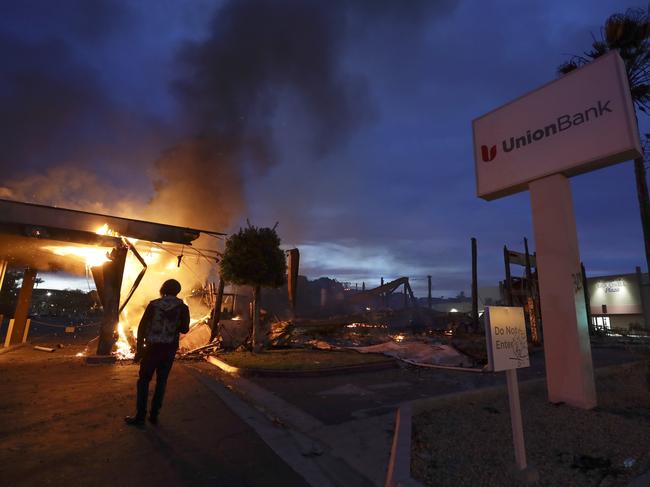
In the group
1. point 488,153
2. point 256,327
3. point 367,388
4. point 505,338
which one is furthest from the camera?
point 256,327

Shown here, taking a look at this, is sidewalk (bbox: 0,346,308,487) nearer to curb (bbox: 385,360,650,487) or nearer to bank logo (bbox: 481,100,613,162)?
curb (bbox: 385,360,650,487)

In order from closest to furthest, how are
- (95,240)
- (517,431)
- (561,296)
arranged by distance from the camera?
1. (517,431)
2. (561,296)
3. (95,240)

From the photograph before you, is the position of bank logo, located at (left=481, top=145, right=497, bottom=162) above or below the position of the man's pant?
above

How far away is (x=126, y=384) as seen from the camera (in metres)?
6.73

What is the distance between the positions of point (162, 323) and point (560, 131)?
6776 millimetres

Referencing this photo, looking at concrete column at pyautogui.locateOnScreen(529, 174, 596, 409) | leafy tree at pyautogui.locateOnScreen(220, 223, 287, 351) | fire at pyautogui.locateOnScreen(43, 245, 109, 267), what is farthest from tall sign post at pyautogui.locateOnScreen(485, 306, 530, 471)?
fire at pyautogui.locateOnScreen(43, 245, 109, 267)

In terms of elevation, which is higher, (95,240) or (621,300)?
(95,240)

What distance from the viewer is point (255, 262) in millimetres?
10984

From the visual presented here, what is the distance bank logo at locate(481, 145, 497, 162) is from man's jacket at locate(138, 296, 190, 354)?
5941 mm

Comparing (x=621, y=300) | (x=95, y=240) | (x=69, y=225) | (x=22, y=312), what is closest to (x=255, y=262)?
(x=95, y=240)

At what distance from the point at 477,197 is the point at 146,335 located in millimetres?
6121

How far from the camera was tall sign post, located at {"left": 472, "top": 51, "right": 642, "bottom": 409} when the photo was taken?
17.1ft

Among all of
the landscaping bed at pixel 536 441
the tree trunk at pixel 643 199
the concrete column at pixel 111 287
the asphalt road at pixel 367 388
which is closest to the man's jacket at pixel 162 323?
the asphalt road at pixel 367 388

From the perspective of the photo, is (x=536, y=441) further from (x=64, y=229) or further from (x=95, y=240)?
(x=64, y=229)
